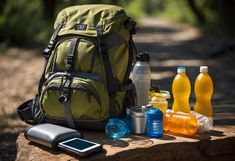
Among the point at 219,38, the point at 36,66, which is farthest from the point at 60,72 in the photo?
the point at 219,38

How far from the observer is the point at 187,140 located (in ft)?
9.66

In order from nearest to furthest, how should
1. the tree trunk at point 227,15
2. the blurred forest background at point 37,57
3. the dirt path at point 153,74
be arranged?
the dirt path at point 153,74 → the blurred forest background at point 37,57 → the tree trunk at point 227,15

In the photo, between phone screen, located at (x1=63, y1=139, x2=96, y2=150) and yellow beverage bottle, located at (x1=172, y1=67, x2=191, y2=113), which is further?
yellow beverage bottle, located at (x1=172, y1=67, x2=191, y2=113)

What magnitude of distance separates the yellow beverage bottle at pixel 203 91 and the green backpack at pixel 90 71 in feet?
1.74

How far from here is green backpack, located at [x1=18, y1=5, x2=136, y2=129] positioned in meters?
2.99

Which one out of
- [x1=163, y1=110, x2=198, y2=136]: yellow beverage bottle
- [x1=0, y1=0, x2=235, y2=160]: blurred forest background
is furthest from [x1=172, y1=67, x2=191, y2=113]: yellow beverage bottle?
[x1=0, y1=0, x2=235, y2=160]: blurred forest background

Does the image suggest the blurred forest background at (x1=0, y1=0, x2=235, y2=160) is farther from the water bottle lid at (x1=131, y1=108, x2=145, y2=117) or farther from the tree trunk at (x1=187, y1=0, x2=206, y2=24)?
the tree trunk at (x1=187, y1=0, x2=206, y2=24)

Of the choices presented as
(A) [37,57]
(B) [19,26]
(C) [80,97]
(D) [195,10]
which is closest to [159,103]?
(C) [80,97]

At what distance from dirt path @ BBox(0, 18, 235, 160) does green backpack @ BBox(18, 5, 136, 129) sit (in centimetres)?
103

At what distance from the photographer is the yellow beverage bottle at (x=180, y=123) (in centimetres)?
303

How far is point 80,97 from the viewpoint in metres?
2.98

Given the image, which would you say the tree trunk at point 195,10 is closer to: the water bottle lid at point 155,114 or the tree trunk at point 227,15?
the tree trunk at point 227,15

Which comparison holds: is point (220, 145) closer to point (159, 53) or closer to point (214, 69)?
point (214, 69)

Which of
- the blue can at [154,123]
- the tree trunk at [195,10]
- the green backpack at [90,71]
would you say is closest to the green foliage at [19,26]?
the tree trunk at [195,10]
